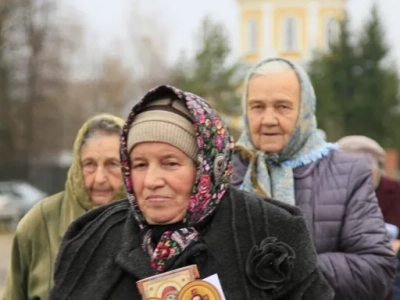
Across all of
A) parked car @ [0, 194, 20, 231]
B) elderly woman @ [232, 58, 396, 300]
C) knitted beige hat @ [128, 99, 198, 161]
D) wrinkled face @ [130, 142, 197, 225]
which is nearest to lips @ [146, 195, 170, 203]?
wrinkled face @ [130, 142, 197, 225]

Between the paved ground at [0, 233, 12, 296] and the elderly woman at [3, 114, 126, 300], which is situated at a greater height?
the elderly woman at [3, 114, 126, 300]

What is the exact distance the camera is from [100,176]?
430 cm

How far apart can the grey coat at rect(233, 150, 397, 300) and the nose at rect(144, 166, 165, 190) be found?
0.86 metres

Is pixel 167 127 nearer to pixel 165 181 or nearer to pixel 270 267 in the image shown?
pixel 165 181

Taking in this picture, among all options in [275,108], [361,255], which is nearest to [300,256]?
[361,255]

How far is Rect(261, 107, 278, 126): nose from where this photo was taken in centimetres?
377

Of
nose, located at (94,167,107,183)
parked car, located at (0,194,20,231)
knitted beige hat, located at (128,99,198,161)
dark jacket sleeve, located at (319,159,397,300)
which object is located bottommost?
parked car, located at (0,194,20,231)

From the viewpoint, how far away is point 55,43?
35844mm

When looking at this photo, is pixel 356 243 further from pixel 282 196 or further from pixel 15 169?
pixel 15 169

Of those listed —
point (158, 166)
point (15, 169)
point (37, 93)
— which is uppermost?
point (158, 166)

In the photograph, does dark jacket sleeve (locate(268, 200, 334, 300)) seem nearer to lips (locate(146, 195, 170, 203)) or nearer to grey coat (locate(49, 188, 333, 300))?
grey coat (locate(49, 188, 333, 300))

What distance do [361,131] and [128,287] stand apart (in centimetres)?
3752

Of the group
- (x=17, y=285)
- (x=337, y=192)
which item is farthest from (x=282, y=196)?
(x=17, y=285)

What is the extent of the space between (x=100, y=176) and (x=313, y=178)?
103 centimetres
